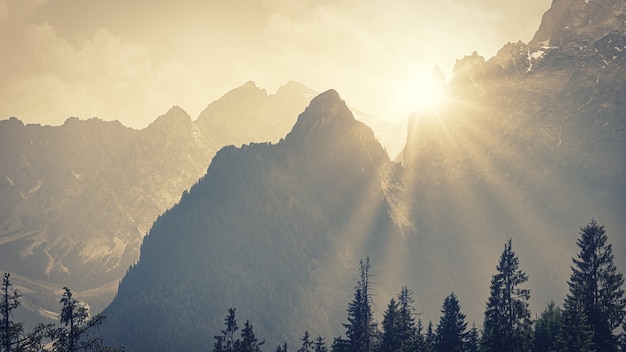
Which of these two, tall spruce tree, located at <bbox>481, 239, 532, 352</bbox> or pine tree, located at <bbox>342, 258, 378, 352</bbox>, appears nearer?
tall spruce tree, located at <bbox>481, 239, 532, 352</bbox>

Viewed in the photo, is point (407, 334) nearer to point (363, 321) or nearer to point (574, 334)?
point (363, 321)

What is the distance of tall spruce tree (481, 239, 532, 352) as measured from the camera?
185 feet

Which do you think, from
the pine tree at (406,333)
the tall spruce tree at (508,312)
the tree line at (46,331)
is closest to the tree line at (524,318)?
the tall spruce tree at (508,312)

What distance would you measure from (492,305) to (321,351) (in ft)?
95.3

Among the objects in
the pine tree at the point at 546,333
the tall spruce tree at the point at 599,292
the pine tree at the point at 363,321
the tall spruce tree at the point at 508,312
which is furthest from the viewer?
the pine tree at the point at 546,333

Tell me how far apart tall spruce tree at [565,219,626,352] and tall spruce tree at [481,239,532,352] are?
592cm

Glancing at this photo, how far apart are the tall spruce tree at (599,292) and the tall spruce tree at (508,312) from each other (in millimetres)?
5921

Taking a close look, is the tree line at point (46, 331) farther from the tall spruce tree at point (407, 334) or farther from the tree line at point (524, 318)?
the tall spruce tree at point (407, 334)

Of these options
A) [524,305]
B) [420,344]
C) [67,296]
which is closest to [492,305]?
[524,305]

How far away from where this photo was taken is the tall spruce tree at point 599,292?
5894cm

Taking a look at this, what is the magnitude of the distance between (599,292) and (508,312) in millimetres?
11739

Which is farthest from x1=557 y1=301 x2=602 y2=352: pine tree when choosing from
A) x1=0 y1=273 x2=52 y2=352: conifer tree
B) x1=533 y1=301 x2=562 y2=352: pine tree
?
x1=0 y1=273 x2=52 y2=352: conifer tree

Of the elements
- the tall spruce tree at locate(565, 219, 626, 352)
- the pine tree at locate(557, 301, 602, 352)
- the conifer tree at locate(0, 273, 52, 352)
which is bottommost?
the conifer tree at locate(0, 273, 52, 352)

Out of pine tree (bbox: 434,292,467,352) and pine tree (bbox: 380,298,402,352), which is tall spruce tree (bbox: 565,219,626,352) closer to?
pine tree (bbox: 434,292,467,352)
